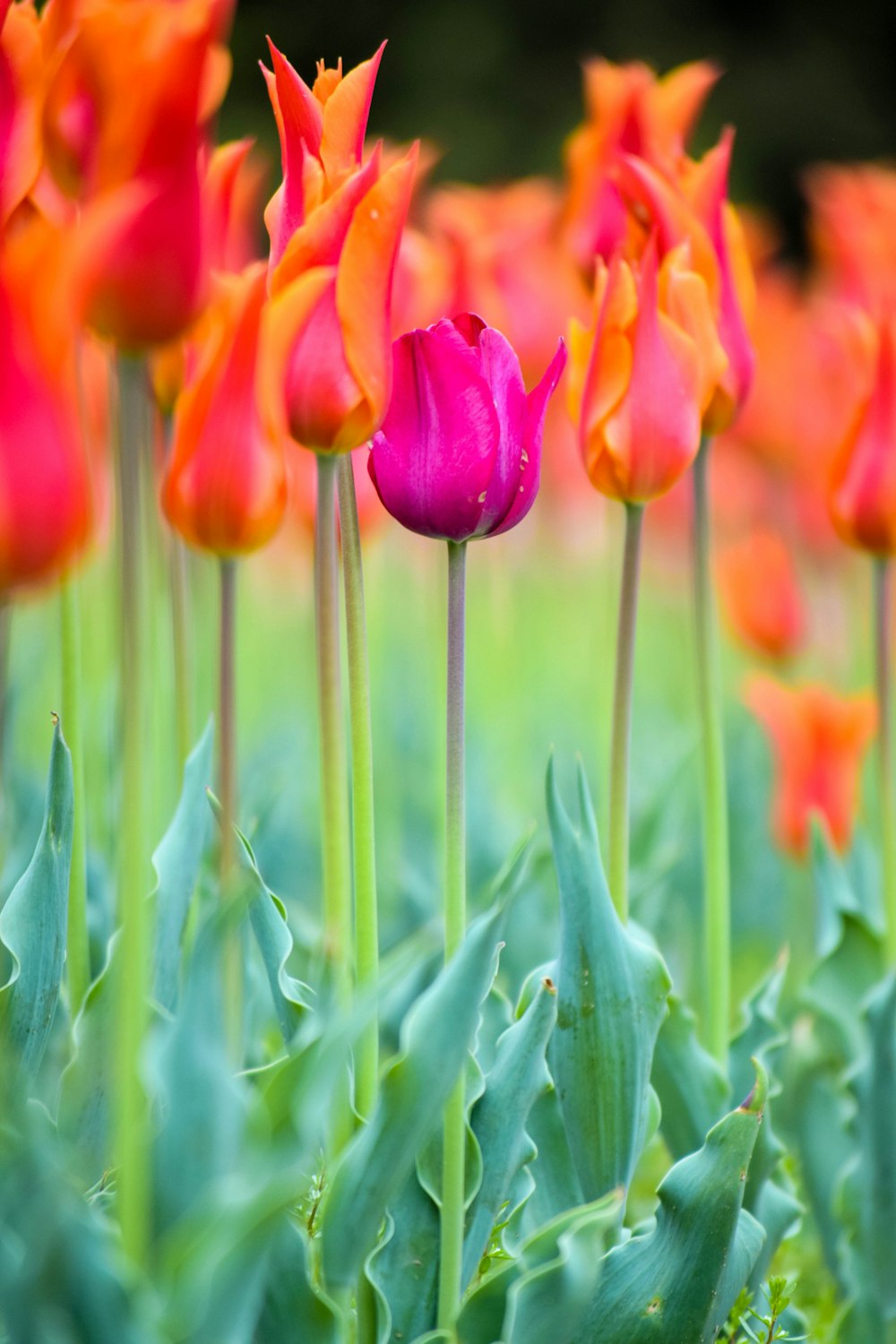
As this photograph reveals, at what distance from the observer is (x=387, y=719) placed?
2.23m

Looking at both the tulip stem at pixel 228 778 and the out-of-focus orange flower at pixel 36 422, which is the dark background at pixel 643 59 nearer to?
the tulip stem at pixel 228 778

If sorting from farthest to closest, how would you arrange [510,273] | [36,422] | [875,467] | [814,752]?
1. [510,273]
2. [814,752]
3. [875,467]
4. [36,422]

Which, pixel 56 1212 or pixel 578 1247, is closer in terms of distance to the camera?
pixel 56 1212

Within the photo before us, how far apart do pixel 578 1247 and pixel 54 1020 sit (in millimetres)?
388

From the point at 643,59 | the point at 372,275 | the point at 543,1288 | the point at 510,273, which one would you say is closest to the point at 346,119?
the point at 372,275

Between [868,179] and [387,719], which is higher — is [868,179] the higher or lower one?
the higher one

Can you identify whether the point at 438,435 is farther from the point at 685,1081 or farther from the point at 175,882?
the point at 685,1081

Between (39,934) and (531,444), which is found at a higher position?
(531,444)

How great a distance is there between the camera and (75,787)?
0.86 metres

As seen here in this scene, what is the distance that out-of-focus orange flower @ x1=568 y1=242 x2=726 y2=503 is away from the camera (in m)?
0.82

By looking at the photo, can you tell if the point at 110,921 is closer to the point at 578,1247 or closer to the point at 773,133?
the point at 578,1247

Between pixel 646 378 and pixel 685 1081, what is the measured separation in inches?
18.9

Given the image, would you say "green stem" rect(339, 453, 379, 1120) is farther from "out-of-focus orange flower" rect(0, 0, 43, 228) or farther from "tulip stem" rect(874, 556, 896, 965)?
"tulip stem" rect(874, 556, 896, 965)

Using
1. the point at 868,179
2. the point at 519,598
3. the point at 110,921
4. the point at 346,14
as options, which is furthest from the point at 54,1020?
the point at 346,14
